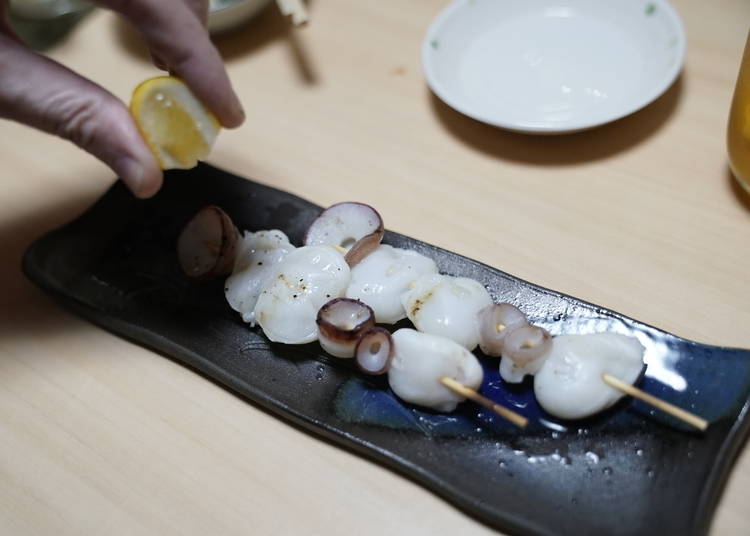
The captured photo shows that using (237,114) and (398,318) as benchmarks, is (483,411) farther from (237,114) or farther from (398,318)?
(237,114)

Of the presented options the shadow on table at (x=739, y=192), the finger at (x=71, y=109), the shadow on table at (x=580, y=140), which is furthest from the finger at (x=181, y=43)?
the shadow on table at (x=739, y=192)

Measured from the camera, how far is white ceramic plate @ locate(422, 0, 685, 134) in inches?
70.4

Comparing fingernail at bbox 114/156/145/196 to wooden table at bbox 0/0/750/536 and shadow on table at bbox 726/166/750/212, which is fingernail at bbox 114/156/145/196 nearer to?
wooden table at bbox 0/0/750/536

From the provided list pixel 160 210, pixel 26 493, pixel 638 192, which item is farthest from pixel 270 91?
pixel 26 493

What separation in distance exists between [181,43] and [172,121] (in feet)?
0.52

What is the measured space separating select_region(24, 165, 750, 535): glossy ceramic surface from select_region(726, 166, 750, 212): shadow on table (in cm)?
52

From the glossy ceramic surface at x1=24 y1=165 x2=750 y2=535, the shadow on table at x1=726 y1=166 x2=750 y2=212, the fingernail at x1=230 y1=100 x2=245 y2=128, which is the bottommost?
the glossy ceramic surface at x1=24 y1=165 x2=750 y2=535

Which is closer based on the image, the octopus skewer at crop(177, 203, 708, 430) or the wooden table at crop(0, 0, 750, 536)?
the octopus skewer at crop(177, 203, 708, 430)

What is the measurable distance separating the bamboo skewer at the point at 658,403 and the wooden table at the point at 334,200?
0.47 ft

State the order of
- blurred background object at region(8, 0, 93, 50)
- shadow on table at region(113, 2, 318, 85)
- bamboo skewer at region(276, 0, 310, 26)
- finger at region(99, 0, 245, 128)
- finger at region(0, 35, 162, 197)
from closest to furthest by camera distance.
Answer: finger at region(0, 35, 162, 197) < finger at region(99, 0, 245, 128) < bamboo skewer at region(276, 0, 310, 26) < shadow on table at region(113, 2, 318, 85) < blurred background object at region(8, 0, 93, 50)

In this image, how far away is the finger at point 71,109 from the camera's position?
125cm

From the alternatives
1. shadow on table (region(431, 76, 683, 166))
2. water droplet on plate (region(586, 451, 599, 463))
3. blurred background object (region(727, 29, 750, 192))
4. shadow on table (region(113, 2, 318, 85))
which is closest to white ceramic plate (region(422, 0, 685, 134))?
shadow on table (region(431, 76, 683, 166))

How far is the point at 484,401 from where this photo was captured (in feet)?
4.06

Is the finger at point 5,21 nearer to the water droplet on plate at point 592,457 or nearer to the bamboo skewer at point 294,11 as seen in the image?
the bamboo skewer at point 294,11
